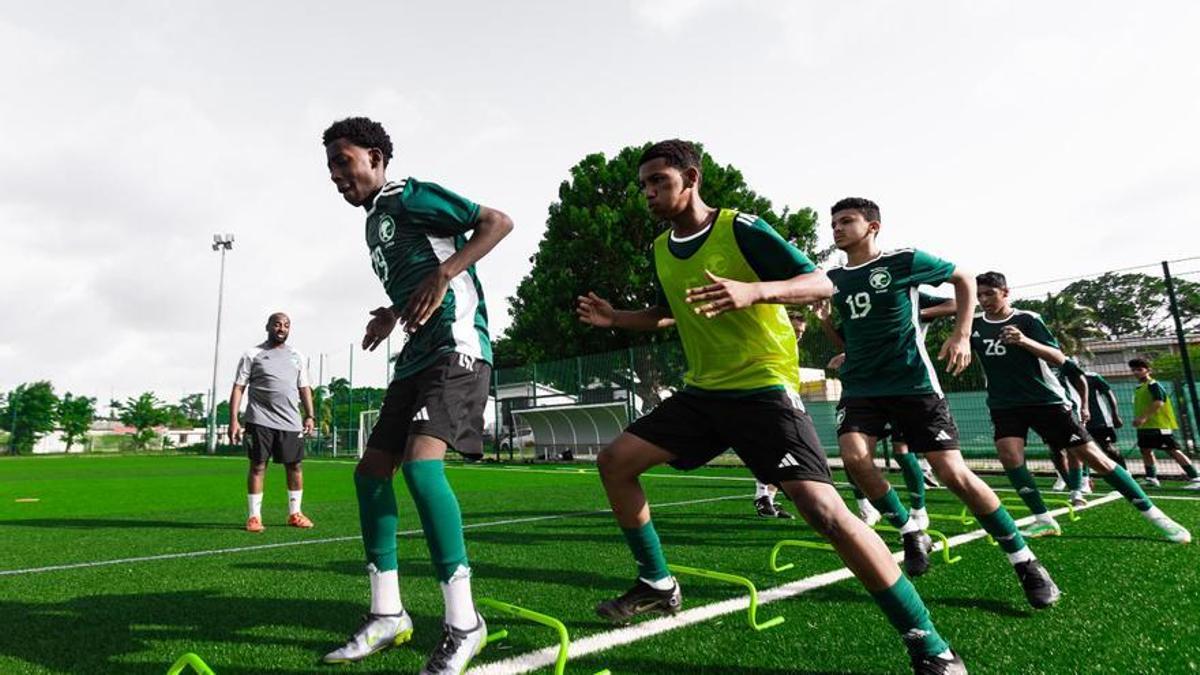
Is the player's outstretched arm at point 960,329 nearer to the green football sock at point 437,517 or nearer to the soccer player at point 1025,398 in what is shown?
the soccer player at point 1025,398

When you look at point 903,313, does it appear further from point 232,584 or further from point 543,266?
point 543,266

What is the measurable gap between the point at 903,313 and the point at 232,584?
4.71m

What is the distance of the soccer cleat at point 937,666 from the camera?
7.60 ft

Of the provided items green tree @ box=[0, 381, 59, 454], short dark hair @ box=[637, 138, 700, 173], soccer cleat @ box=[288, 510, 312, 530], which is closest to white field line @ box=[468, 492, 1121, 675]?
short dark hair @ box=[637, 138, 700, 173]

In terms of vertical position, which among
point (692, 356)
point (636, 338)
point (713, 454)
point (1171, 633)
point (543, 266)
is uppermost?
point (543, 266)

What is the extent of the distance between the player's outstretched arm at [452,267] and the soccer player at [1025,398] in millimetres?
4331

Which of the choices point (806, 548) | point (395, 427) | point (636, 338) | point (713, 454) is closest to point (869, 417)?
point (806, 548)

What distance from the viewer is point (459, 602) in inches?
103

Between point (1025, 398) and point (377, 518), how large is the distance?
531 cm

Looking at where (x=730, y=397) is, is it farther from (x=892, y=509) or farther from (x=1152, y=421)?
(x=1152, y=421)

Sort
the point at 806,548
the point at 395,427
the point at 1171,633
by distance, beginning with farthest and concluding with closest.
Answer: the point at 806,548 < the point at 395,427 < the point at 1171,633

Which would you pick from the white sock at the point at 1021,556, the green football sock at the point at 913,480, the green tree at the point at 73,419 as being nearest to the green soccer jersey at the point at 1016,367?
the green football sock at the point at 913,480

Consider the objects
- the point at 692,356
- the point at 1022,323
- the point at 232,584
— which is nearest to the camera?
the point at 692,356

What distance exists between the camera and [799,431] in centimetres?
271
